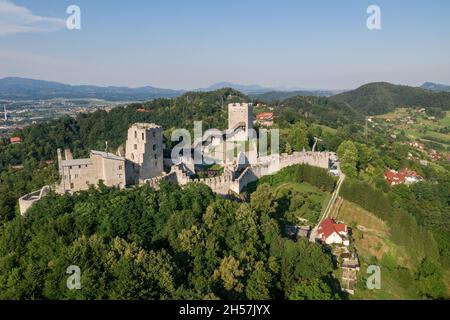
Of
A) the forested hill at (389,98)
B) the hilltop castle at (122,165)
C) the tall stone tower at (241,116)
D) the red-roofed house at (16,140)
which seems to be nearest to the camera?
the hilltop castle at (122,165)

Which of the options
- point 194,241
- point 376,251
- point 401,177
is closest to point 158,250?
point 194,241

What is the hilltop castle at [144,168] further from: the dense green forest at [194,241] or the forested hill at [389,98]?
the forested hill at [389,98]

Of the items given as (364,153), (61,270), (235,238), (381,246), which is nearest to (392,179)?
(364,153)

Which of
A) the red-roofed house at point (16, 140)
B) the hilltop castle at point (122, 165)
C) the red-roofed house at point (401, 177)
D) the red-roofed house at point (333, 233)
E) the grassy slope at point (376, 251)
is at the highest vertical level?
the hilltop castle at point (122, 165)

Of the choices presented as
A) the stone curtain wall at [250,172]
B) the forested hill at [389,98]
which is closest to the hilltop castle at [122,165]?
the stone curtain wall at [250,172]

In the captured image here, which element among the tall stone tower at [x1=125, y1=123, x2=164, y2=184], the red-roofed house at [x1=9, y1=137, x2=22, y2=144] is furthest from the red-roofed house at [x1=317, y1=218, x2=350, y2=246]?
the red-roofed house at [x1=9, y1=137, x2=22, y2=144]

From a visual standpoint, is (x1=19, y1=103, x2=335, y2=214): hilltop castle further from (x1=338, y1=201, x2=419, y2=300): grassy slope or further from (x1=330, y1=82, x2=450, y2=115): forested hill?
(x1=330, y1=82, x2=450, y2=115): forested hill

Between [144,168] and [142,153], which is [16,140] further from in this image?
[142,153]
